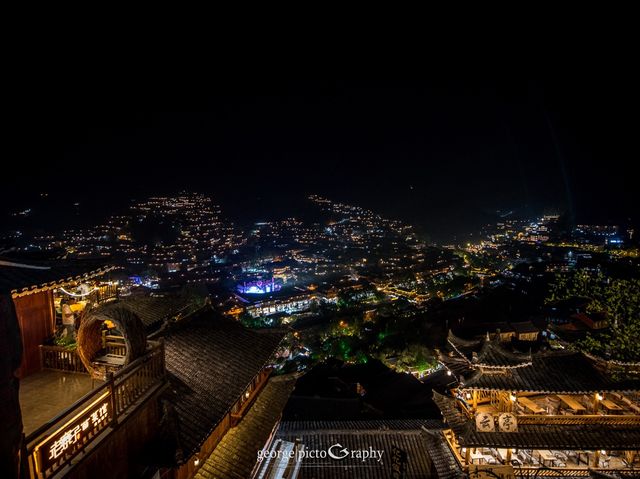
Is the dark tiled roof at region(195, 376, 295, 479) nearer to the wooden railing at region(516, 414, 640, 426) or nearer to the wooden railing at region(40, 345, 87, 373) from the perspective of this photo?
the wooden railing at region(40, 345, 87, 373)

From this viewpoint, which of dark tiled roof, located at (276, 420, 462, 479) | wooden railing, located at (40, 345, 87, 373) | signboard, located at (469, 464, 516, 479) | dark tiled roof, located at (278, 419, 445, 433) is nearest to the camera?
wooden railing, located at (40, 345, 87, 373)

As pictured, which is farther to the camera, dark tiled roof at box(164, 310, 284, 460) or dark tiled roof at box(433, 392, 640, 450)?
dark tiled roof at box(433, 392, 640, 450)

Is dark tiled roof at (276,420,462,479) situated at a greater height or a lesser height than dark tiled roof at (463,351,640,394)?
lesser

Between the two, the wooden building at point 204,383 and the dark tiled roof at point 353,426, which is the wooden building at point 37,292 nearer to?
the wooden building at point 204,383

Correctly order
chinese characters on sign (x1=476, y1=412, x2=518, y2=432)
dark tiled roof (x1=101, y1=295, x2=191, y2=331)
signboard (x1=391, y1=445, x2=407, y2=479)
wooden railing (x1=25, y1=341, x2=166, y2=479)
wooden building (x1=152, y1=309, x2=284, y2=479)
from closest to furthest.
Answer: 1. wooden railing (x1=25, y1=341, x2=166, y2=479)
2. wooden building (x1=152, y1=309, x2=284, y2=479)
3. chinese characters on sign (x1=476, y1=412, x2=518, y2=432)
4. signboard (x1=391, y1=445, x2=407, y2=479)
5. dark tiled roof (x1=101, y1=295, x2=191, y2=331)

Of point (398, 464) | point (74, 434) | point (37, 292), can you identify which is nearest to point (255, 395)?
point (398, 464)

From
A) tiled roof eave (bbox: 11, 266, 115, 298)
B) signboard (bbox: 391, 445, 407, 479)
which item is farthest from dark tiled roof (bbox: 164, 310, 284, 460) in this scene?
signboard (bbox: 391, 445, 407, 479)

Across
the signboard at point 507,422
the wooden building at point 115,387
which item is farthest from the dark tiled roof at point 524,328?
the wooden building at point 115,387

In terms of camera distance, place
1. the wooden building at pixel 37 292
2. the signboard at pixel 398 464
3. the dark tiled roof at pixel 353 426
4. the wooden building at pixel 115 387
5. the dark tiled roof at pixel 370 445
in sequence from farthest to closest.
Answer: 1. the dark tiled roof at pixel 353 426
2. the dark tiled roof at pixel 370 445
3. the signboard at pixel 398 464
4. the wooden building at pixel 37 292
5. the wooden building at pixel 115 387
